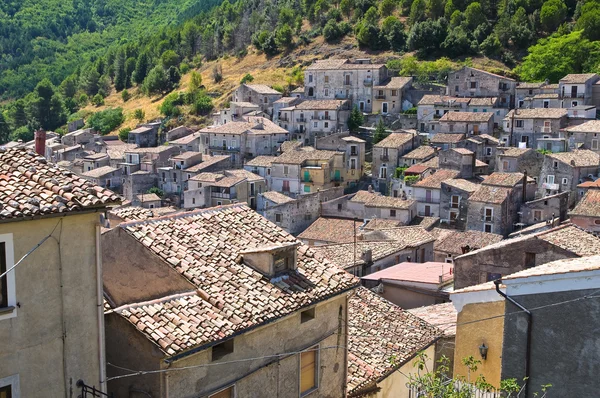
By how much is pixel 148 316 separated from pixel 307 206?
4586 cm

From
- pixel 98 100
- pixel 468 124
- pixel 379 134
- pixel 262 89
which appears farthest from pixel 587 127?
pixel 98 100

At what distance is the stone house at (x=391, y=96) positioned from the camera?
73500 millimetres

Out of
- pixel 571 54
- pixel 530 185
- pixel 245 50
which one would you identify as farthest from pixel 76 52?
pixel 530 185

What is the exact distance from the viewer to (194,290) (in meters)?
10.8

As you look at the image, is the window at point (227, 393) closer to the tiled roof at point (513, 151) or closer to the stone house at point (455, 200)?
the stone house at point (455, 200)

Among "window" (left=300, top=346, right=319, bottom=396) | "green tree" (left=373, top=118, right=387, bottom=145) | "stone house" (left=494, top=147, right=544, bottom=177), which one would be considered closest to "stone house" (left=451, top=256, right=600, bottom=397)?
"window" (left=300, top=346, right=319, bottom=396)

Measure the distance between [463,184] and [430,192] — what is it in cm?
242

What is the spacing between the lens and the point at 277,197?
55.9 meters

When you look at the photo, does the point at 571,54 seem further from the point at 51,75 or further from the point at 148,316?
the point at 51,75

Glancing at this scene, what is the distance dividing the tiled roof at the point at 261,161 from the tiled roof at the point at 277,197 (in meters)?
6.34

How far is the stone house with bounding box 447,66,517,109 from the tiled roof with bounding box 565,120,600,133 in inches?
529

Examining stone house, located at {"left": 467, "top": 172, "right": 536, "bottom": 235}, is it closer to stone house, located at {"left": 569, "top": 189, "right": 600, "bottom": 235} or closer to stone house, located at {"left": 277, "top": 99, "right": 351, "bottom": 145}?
Result: stone house, located at {"left": 569, "top": 189, "right": 600, "bottom": 235}

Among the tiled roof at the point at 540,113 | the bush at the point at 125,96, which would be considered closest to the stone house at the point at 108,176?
the tiled roof at the point at 540,113

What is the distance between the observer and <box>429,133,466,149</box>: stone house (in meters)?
59.6
